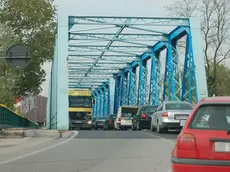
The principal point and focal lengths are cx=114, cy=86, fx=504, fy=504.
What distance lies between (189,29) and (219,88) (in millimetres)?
24028

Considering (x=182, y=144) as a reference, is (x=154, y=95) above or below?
above

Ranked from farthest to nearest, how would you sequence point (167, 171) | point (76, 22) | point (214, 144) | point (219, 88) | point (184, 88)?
point (219, 88) → point (184, 88) → point (76, 22) → point (167, 171) → point (214, 144)

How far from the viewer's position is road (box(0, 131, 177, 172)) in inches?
432

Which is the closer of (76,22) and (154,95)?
(76,22)

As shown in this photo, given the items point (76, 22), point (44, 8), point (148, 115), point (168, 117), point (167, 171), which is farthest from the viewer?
point (44, 8)

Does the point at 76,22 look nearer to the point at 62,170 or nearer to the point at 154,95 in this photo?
the point at 154,95

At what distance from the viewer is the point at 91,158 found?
1294cm

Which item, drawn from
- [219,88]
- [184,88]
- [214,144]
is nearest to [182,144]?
[214,144]

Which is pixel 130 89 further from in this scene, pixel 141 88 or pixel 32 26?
pixel 32 26

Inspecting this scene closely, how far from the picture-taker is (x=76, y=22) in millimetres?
34812

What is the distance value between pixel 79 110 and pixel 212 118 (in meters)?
39.0

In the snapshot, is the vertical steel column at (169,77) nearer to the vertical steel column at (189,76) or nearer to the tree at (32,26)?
the vertical steel column at (189,76)

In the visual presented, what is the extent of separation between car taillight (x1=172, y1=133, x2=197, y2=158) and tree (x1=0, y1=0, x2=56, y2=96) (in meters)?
33.7

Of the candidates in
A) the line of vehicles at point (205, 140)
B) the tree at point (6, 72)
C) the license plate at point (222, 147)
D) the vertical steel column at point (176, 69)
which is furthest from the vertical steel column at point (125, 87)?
the license plate at point (222, 147)
